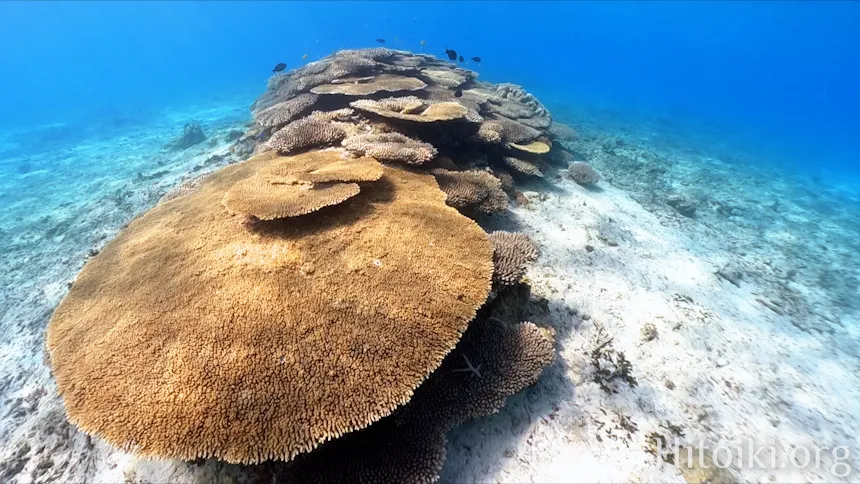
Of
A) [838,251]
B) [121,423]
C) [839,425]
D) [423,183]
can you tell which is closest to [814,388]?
[839,425]

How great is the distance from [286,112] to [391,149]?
4.41 metres

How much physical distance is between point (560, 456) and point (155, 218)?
5.23 m

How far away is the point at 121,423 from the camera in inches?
95.1

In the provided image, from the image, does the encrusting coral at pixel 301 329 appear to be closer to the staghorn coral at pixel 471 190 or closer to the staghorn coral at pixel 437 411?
the staghorn coral at pixel 437 411

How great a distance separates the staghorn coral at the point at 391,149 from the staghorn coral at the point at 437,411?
2536 mm

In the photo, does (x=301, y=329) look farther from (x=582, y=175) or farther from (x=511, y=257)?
(x=582, y=175)

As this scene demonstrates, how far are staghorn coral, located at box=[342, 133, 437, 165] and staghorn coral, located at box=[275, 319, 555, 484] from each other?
8.32 feet

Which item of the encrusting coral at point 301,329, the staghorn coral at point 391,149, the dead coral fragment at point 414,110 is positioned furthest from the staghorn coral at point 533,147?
the encrusting coral at point 301,329

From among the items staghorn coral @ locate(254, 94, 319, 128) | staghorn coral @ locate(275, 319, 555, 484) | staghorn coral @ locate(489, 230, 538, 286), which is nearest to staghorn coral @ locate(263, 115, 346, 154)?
staghorn coral @ locate(254, 94, 319, 128)

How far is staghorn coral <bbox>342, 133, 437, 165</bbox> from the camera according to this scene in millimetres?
5113

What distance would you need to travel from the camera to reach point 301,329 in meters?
2.76

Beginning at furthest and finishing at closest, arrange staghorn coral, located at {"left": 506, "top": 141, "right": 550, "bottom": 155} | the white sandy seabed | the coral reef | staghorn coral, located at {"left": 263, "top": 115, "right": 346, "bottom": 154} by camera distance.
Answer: the coral reef → staghorn coral, located at {"left": 506, "top": 141, "right": 550, "bottom": 155} → staghorn coral, located at {"left": 263, "top": 115, "right": 346, "bottom": 154} → the white sandy seabed

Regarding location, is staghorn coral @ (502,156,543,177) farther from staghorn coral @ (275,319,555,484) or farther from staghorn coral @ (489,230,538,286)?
staghorn coral @ (275,319,555,484)

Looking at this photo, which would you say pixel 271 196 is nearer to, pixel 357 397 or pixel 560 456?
pixel 357 397
